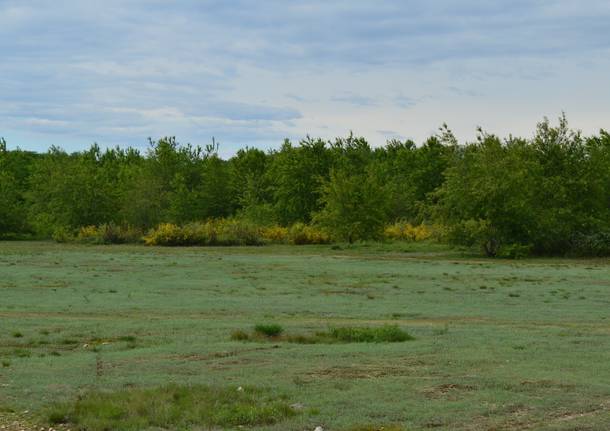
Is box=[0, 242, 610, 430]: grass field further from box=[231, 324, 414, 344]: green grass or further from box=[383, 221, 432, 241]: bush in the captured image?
box=[383, 221, 432, 241]: bush

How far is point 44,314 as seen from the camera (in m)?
24.1

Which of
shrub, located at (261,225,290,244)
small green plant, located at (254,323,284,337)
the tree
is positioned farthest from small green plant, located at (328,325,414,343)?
shrub, located at (261,225,290,244)

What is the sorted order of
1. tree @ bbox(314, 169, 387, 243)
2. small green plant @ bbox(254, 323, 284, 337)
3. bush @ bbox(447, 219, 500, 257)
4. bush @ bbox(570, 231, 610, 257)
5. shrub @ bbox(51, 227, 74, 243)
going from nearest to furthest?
small green plant @ bbox(254, 323, 284, 337) < bush @ bbox(447, 219, 500, 257) < bush @ bbox(570, 231, 610, 257) < tree @ bbox(314, 169, 387, 243) < shrub @ bbox(51, 227, 74, 243)

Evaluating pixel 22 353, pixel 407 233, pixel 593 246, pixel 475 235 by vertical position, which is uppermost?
pixel 475 235

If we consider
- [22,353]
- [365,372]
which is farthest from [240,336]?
[365,372]

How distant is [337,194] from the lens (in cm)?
6638

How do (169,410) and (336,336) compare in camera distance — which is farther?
(336,336)

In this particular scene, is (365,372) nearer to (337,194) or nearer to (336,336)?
(336,336)

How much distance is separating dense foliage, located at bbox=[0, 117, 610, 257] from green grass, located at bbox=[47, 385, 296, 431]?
45.3 m

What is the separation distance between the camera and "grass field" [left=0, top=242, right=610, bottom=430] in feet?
38.4

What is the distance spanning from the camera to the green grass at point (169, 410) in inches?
429

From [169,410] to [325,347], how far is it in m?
6.31

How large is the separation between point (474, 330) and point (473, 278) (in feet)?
60.3

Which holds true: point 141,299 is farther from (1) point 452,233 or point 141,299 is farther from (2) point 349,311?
(1) point 452,233
